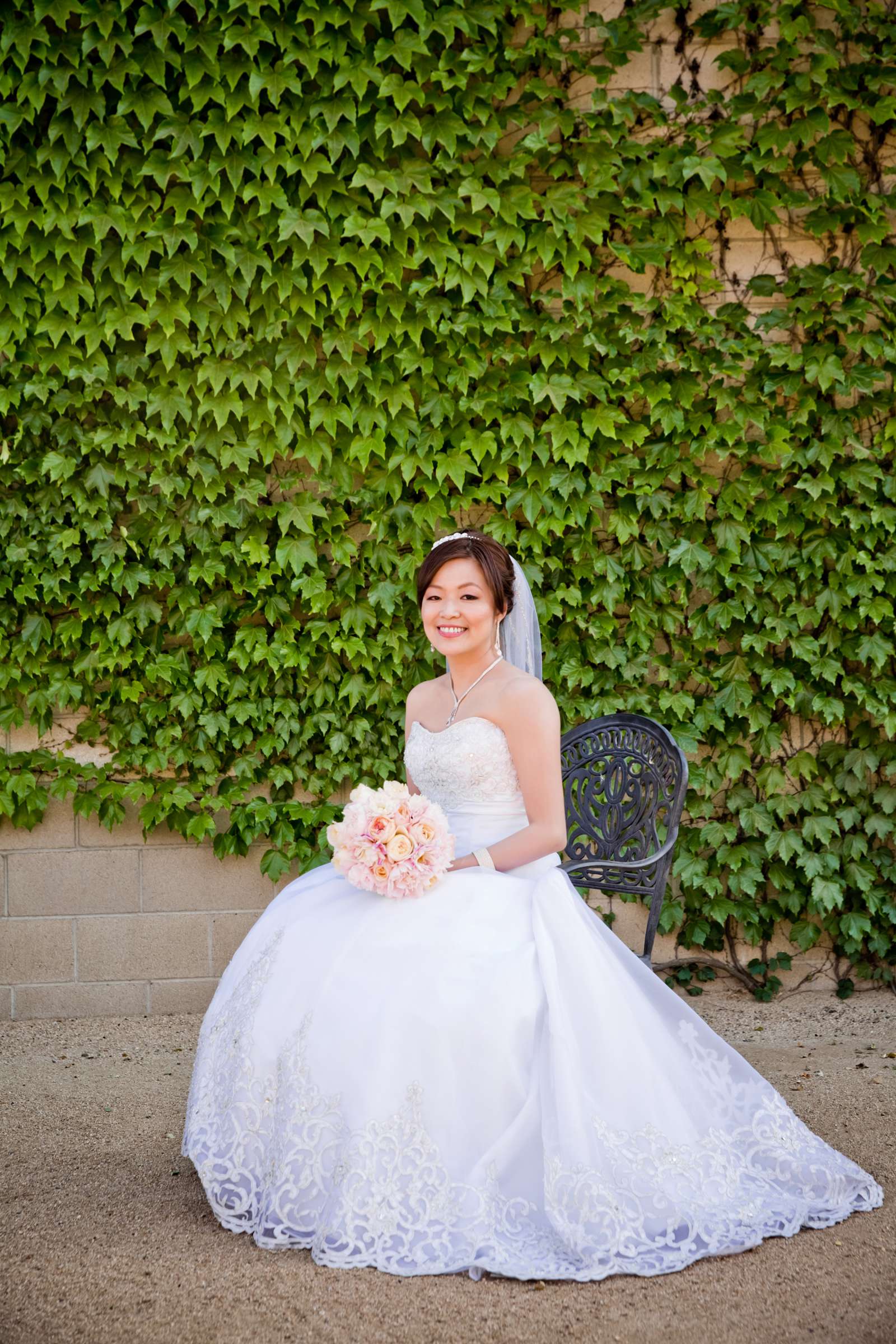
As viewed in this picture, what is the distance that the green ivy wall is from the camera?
3.69m

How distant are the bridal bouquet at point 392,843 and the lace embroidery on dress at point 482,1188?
1.02 ft

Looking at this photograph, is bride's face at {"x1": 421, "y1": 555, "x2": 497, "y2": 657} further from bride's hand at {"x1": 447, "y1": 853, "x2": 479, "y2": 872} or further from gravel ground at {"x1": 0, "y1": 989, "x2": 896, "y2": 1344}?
gravel ground at {"x1": 0, "y1": 989, "x2": 896, "y2": 1344}

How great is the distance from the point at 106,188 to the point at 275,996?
2.96 m

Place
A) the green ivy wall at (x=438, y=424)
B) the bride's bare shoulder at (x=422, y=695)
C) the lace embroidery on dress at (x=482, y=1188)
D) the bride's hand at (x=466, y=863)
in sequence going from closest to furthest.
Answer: the lace embroidery on dress at (x=482, y=1188) < the bride's hand at (x=466, y=863) < the bride's bare shoulder at (x=422, y=695) < the green ivy wall at (x=438, y=424)

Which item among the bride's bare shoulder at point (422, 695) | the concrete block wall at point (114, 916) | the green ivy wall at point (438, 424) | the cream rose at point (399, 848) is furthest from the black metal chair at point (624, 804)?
the concrete block wall at point (114, 916)

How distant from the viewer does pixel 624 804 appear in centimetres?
296

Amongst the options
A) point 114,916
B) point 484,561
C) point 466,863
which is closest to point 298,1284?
point 466,863

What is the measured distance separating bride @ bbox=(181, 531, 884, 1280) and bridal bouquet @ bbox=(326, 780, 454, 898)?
0.07 metres

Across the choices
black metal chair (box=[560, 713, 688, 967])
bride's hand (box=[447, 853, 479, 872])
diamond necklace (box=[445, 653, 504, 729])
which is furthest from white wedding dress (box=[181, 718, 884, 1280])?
diamond necklace (box=[445, 653, 504, 729])

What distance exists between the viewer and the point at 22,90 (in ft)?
11.9

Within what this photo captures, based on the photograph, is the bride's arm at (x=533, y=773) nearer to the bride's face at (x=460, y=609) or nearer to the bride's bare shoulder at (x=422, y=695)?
the bride's face at (x=460, y=609)

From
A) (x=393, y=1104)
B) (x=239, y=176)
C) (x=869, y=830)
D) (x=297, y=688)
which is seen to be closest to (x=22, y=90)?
(x=239, y=176)

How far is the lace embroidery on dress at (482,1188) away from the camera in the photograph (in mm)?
1938

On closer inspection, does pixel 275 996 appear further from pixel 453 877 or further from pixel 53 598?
pixel 53 598
